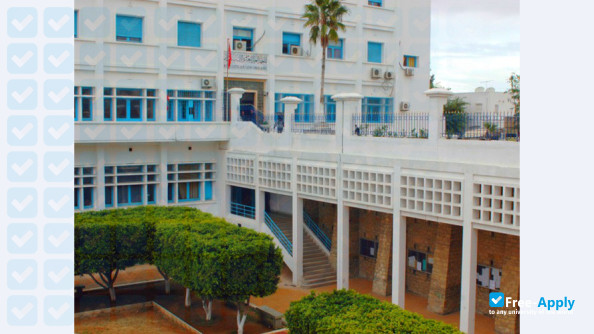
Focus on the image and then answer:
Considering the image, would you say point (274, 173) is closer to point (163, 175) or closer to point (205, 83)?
point (163, 175)

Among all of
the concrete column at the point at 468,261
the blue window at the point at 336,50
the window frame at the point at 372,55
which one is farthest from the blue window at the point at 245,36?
the concrete column at the point at 468,261

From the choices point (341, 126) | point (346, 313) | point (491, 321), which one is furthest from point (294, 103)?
point (346, 313)

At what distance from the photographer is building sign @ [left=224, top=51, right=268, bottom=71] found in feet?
82.1

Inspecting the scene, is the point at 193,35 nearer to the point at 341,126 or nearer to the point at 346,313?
the point at 341,126

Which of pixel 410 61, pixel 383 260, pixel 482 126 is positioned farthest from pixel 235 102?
pixel 410 61

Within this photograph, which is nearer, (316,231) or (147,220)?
(147,220)

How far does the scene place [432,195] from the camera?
1527 centimetres

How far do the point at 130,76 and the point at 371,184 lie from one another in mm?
10741

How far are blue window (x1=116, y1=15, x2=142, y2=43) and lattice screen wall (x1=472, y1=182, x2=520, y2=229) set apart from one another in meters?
14.4

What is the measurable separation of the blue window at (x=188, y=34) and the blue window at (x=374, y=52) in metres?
9.03

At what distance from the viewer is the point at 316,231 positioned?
22516 mm

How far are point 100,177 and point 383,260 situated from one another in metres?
10.3

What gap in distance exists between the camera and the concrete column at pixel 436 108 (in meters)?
15.5

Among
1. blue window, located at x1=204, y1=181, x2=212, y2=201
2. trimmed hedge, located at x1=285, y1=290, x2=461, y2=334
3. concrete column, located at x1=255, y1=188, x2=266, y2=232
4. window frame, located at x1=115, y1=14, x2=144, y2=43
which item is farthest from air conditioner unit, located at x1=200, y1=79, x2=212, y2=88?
trimmed hedge, located at x1=285, y1=290, x2=461, y2=334
